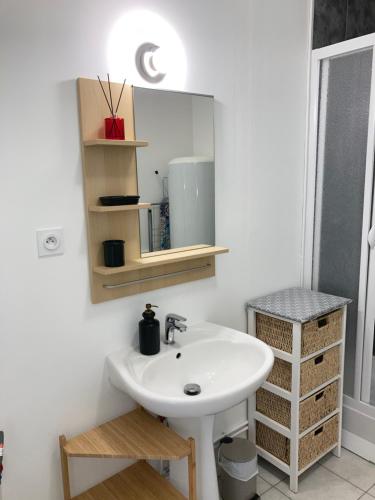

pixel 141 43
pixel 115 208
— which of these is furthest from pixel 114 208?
pixel 141 43

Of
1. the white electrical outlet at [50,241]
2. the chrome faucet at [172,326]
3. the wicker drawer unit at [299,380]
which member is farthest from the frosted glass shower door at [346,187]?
the white electrical outlet at [50,241]

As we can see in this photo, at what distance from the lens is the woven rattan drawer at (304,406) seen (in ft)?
6.59

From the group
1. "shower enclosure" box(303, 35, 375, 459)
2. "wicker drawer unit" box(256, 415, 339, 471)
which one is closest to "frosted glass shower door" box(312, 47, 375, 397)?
"shower enclosure" box(303, 35, 375, 459)

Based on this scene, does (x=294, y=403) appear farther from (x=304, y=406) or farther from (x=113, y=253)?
(x=113, y=253)

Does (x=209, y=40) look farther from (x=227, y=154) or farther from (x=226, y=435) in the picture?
(x=226, y=435)

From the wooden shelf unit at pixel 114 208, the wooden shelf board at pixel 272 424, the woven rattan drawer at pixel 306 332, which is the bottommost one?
the wooden shelf board at pixel 272 424

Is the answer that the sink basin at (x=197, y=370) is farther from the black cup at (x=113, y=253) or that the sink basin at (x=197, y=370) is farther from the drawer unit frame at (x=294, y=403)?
the black cup at (x=113, y=253)

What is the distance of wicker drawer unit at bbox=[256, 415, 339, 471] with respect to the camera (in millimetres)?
2031

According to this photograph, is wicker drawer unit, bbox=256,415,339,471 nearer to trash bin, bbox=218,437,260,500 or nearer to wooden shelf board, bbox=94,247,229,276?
trash bin, bbox=218,437,260,500

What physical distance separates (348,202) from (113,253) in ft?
4.46

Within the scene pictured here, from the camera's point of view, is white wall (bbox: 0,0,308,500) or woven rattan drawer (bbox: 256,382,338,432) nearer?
white wall (bbox: 0,0,308,500)

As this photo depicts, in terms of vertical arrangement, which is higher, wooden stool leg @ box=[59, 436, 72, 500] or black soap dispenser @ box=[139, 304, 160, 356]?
black soap dispenser @ box=[139, 304, 160, 356]

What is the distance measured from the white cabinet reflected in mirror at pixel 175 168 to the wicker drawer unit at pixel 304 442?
106cm

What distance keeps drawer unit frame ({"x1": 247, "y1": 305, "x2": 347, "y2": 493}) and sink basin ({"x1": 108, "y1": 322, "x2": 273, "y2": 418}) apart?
0.92 feet
